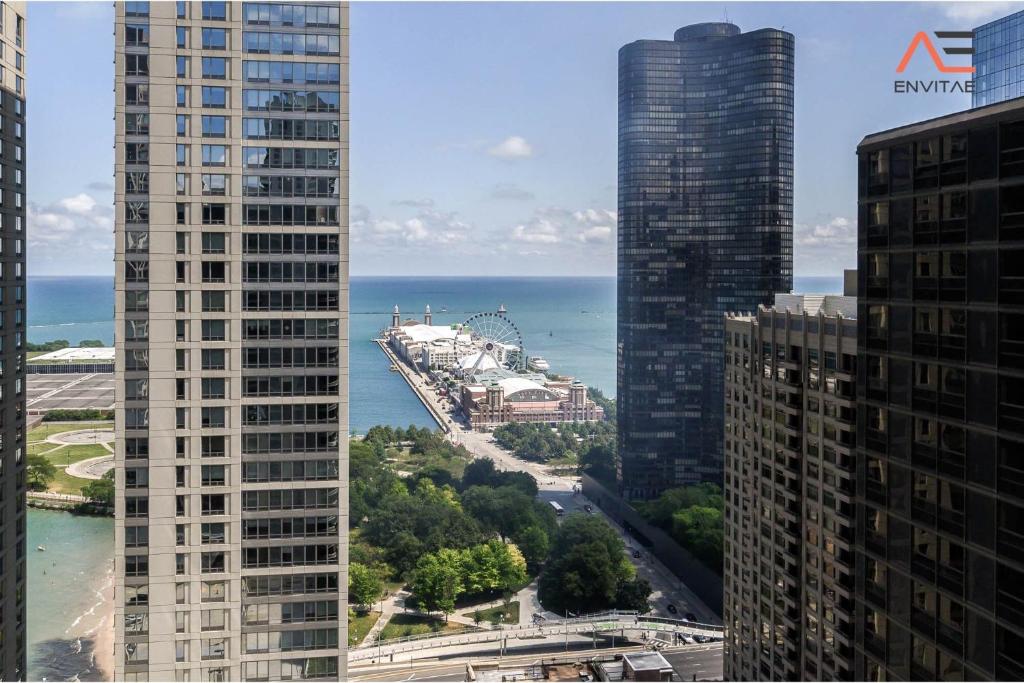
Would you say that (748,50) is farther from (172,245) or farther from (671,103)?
(172,245)

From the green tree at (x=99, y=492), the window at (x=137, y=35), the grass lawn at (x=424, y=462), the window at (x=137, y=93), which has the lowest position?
the grass lawn at (x=424, y=462)

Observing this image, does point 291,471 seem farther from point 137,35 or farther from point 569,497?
point 569,497

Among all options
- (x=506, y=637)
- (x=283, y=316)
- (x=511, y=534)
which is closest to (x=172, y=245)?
(x=283, y=316)

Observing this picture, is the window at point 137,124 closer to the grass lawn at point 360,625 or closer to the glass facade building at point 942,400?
the glass facade building at point 942,400

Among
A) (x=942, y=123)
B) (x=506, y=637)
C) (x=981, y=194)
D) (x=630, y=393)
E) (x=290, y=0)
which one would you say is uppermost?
(x=290, y=0)

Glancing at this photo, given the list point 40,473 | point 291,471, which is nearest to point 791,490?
point 291,471

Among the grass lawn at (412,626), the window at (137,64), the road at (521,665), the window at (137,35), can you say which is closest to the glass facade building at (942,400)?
the window at (137,64)

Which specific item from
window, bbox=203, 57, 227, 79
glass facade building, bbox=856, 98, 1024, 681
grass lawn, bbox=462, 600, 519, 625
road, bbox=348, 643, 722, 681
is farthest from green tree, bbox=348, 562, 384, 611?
glass facade building, bbox=856, 98, 1024, 681
